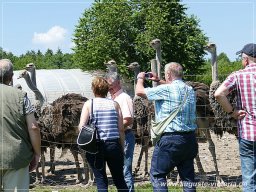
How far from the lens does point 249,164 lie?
5109 millimetres

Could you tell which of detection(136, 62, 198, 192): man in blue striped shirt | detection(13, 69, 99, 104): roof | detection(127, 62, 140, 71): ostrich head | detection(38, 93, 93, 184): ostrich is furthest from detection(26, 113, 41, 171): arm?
detection(13, 69, 99, 104): roof

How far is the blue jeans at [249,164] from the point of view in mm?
5094

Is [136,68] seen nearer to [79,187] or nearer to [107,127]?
[79,187]

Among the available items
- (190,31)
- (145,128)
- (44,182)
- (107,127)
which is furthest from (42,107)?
(190,31)

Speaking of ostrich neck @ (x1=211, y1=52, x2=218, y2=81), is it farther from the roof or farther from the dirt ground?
the roof

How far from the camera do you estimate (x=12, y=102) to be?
4680 millimetres

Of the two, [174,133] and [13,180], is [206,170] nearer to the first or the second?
[174,133]

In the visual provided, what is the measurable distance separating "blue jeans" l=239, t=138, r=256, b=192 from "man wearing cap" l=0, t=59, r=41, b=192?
1.99m

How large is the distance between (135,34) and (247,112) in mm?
31844

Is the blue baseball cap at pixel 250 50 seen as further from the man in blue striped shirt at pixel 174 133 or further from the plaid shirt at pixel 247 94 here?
the man in blue striped shirt at pixel 174 133

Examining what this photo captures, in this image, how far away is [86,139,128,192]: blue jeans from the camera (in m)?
5.57

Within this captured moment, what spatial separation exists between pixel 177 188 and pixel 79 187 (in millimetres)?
1772

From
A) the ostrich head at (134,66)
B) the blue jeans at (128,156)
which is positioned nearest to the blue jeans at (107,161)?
the blue jeans at (128,156)

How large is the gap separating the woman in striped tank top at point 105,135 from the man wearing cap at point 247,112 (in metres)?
1.16
